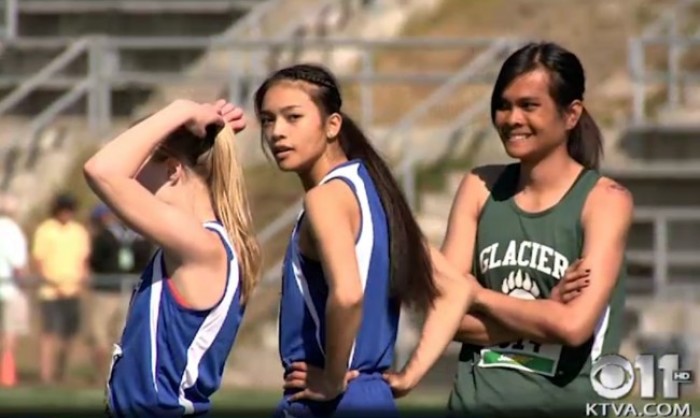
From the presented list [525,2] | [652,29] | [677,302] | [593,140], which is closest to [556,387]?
[593,140]

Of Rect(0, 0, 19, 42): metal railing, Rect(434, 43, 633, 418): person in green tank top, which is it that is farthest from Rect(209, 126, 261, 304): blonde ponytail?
Rect(0, 0, 19, 42): metal railing

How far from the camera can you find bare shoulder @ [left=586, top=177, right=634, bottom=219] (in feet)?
21.1

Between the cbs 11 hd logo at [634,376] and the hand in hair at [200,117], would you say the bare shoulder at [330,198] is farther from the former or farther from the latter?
the cbs 11 hd logo at [634,376]

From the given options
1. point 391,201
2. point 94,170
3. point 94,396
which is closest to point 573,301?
point 391,201

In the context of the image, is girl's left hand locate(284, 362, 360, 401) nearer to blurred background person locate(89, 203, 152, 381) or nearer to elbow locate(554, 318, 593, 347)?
elbow locate(554, 318, 593, 347)

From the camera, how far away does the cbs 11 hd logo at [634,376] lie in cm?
656

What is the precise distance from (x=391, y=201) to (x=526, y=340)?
672 millimetres

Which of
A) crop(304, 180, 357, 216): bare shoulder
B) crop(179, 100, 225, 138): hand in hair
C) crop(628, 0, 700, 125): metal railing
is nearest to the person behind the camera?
crop(304, 180, 357, 216): bare shoulder

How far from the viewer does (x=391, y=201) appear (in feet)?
20.1

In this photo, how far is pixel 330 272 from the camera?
19.2 ft

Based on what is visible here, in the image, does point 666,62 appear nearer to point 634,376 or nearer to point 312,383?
point 634,376

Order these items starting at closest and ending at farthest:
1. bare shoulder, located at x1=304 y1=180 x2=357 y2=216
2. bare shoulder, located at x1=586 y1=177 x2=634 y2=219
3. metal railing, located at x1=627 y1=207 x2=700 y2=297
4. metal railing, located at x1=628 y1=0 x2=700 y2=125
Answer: bare shoulder, located at x1=304 y1=180 x2=357 y2=216
bare shoulder, located at x1=586 y1=177 x2=634 y2=219
metal railing, located at x1=627 y1=207 x2=700 y2=297
metal railing, located at x1=628 y1=0 x2=700 y2=125

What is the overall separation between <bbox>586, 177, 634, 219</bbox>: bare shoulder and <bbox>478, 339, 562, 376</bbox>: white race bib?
16.6 inches

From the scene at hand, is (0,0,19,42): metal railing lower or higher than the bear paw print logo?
higher
